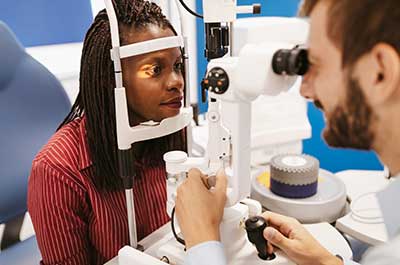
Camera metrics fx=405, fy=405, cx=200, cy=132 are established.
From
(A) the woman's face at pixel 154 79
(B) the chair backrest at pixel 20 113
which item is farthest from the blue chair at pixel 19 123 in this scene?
(A) the woman's face at pixel 154 79

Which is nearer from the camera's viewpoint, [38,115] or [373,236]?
[373,236]

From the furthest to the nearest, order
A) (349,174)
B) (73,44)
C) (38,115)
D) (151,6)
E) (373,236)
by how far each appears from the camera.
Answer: (73,44) < (349,174) < (38,115) < (373,236) < (151,6)

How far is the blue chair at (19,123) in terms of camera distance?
1.35 m

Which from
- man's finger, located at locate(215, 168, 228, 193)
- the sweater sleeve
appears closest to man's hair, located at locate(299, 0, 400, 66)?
man's finger, located at locate(215, 168, 228, 193)

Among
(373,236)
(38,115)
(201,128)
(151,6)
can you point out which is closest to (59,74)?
(38,115)

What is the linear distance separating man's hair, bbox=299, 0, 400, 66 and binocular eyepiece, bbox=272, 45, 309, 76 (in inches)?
2.6

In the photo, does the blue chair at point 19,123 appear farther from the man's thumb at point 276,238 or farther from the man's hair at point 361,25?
the man's hair at point 361,25

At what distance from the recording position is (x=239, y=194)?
0.88 meters

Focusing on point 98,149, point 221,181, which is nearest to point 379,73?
point 221,181

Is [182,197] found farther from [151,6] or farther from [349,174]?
[349,174]

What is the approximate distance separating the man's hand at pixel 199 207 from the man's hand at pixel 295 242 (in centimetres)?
12

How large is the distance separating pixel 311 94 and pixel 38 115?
3.52 feet

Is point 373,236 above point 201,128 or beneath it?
beneath

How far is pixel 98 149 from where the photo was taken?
3.52ft
